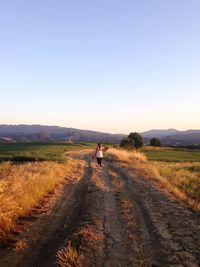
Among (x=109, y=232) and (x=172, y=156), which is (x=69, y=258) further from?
(x=172, y=156)

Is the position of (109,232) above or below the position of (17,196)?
below

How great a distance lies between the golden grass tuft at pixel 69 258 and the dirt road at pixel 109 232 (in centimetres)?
2

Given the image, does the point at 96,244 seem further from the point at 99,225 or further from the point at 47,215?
the point at 47,215

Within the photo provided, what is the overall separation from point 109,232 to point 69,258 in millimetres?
2530

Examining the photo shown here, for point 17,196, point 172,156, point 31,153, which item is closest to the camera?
point 17,196

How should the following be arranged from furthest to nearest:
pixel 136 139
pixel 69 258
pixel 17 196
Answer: pixel 136 139 → pixel 17 196 → pixel 69 258

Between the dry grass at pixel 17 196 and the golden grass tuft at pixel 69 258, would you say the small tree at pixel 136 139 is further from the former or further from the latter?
the golden grass tuft at pixel 69 258

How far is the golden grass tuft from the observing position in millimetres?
7625

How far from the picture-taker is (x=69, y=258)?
786 centimetres

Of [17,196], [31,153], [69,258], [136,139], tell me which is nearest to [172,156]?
[136,139]

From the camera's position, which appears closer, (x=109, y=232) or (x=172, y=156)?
(x=109, y=232)

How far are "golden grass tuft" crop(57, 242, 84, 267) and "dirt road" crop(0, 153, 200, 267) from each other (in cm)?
2

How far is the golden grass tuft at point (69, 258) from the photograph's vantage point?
25.0 ft


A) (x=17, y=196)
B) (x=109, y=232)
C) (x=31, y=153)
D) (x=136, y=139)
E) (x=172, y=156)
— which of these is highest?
(x=136, y=139)
